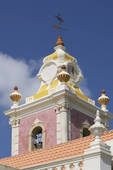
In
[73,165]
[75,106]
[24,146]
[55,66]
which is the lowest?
[73,165]

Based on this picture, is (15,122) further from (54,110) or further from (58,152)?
(58,152)

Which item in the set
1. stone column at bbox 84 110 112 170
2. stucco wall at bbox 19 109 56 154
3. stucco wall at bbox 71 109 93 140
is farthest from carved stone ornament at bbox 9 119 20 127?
stone column at bbox 84 110 112 170

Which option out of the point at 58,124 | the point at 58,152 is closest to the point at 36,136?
the point at 58,124

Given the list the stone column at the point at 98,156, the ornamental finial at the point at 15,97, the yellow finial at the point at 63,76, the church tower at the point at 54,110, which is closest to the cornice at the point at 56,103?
the church tower at the point at 54,110

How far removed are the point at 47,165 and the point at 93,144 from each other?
2043 millimetres

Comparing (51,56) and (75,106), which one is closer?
(75,106)

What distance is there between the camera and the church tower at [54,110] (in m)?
30.5

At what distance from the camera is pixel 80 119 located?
1250 inches

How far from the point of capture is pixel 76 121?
1233 inches

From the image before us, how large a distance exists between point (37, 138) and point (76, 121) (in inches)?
111

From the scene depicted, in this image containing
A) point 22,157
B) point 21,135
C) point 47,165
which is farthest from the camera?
point 21,135

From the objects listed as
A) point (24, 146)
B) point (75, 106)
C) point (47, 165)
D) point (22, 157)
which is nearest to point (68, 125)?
point (75, 106)

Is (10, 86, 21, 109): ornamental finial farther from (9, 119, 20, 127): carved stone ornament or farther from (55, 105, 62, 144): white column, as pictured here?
(55, 105, 62, 144): white column

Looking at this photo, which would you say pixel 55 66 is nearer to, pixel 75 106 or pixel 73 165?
pixel 75 106
